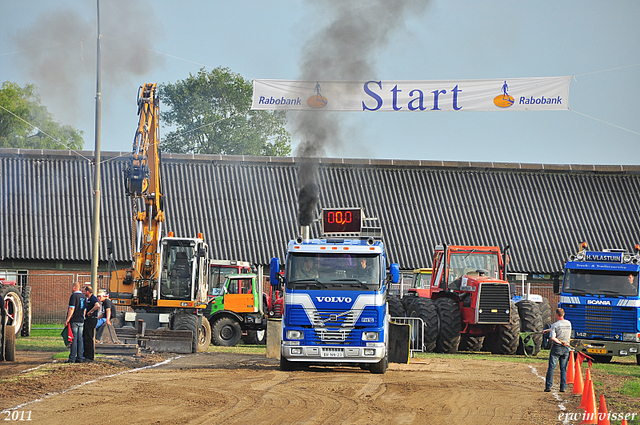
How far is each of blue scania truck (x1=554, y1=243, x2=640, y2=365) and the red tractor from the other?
140 centimetres

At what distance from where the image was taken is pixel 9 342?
59.8ft

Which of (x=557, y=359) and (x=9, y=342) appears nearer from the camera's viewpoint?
(x=557, y=359)

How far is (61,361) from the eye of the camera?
1836cm

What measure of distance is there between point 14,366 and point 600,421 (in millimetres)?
12943

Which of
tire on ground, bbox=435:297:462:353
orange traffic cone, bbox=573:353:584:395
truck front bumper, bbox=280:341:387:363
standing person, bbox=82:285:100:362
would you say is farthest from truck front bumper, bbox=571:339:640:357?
standing person, bbox=82:285:100:362

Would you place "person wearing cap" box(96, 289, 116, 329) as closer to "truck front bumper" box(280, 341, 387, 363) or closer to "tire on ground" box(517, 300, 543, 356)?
"truck front bumper" box(280, 341, 387, 363)

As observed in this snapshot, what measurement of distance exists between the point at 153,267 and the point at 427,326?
844 cm

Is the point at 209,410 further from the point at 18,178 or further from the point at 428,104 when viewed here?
the point at 18,178

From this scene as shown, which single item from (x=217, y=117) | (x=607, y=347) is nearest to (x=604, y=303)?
(x=607, y=347)

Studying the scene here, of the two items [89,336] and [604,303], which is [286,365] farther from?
[604,303]

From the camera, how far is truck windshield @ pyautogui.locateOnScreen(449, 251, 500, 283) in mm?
24375

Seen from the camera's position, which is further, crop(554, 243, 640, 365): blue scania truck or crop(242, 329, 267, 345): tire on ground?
crop(242, 329, 267, 345): tire on ground

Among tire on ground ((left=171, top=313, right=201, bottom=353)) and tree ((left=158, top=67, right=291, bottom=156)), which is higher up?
tree ((left=158, top=67, right=291, bottom=156))

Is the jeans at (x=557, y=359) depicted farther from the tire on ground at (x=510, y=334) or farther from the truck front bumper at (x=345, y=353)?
the tire on ground at (x=510, y=334)
